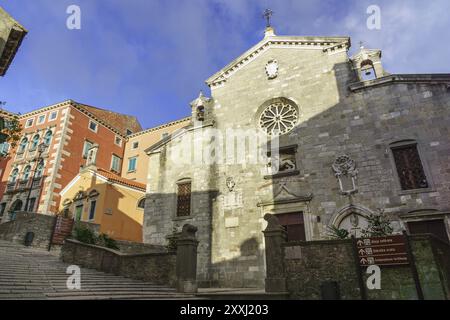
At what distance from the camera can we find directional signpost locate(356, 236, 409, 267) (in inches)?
336

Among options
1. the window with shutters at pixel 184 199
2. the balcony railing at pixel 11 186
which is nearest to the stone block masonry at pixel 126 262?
the window with shutters at pixel 184 199

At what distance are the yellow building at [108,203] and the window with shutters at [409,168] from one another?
1854 centimetres

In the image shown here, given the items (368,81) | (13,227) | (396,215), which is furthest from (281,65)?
(13,227)

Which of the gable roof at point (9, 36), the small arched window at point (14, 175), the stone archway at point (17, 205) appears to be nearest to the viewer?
the gable roof at point (9, 36)

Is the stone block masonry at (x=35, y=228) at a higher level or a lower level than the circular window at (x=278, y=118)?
lower

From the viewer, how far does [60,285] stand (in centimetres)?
830

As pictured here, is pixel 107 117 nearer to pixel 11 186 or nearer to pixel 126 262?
pixel 11 186

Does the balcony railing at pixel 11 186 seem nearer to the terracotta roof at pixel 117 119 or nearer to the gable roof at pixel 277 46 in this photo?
the terracotta roof at pixel 117 119

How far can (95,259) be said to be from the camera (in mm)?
12047

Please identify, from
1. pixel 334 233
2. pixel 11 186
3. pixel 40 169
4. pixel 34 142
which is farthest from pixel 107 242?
pixel 34 142

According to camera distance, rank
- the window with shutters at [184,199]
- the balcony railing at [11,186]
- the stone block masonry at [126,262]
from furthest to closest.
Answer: the balcony railing at [11,186]
the window with shutters at [184,199]
the stone block masonry at [126,262]

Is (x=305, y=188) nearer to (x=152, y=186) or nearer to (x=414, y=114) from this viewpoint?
(x=414, y=114)

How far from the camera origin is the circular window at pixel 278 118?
16641 mm

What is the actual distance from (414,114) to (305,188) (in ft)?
19.1
